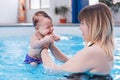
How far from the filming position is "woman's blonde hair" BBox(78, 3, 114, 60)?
5.76 feet

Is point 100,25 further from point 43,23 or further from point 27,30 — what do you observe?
point 27,30

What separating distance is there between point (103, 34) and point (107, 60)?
0.65 feet

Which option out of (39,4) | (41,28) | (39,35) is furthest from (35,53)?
(39,4)

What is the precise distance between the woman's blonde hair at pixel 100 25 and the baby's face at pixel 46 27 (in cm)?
107

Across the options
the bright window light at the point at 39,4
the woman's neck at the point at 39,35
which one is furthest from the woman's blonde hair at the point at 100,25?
the bright window light at the point at 39,4

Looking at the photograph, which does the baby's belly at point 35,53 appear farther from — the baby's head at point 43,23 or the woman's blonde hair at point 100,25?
the woman's blonde hair at point 100,25

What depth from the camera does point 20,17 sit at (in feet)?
48.8

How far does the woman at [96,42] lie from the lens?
1.76m

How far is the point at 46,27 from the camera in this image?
2877mm

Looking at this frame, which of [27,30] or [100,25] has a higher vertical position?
[100,25]

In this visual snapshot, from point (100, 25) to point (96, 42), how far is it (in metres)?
0.12

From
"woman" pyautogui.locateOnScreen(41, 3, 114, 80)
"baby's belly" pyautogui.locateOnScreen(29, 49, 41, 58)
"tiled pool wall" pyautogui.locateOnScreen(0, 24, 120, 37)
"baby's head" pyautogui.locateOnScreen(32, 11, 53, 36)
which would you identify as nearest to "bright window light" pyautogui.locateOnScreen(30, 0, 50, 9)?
"tiled pool wall" pyautogui.locateOnScreen(0, 24, 120, 37)

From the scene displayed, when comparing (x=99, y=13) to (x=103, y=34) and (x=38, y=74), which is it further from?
(x=38, y=74)

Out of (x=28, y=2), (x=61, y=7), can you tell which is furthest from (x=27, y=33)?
(x=28, y=2)
